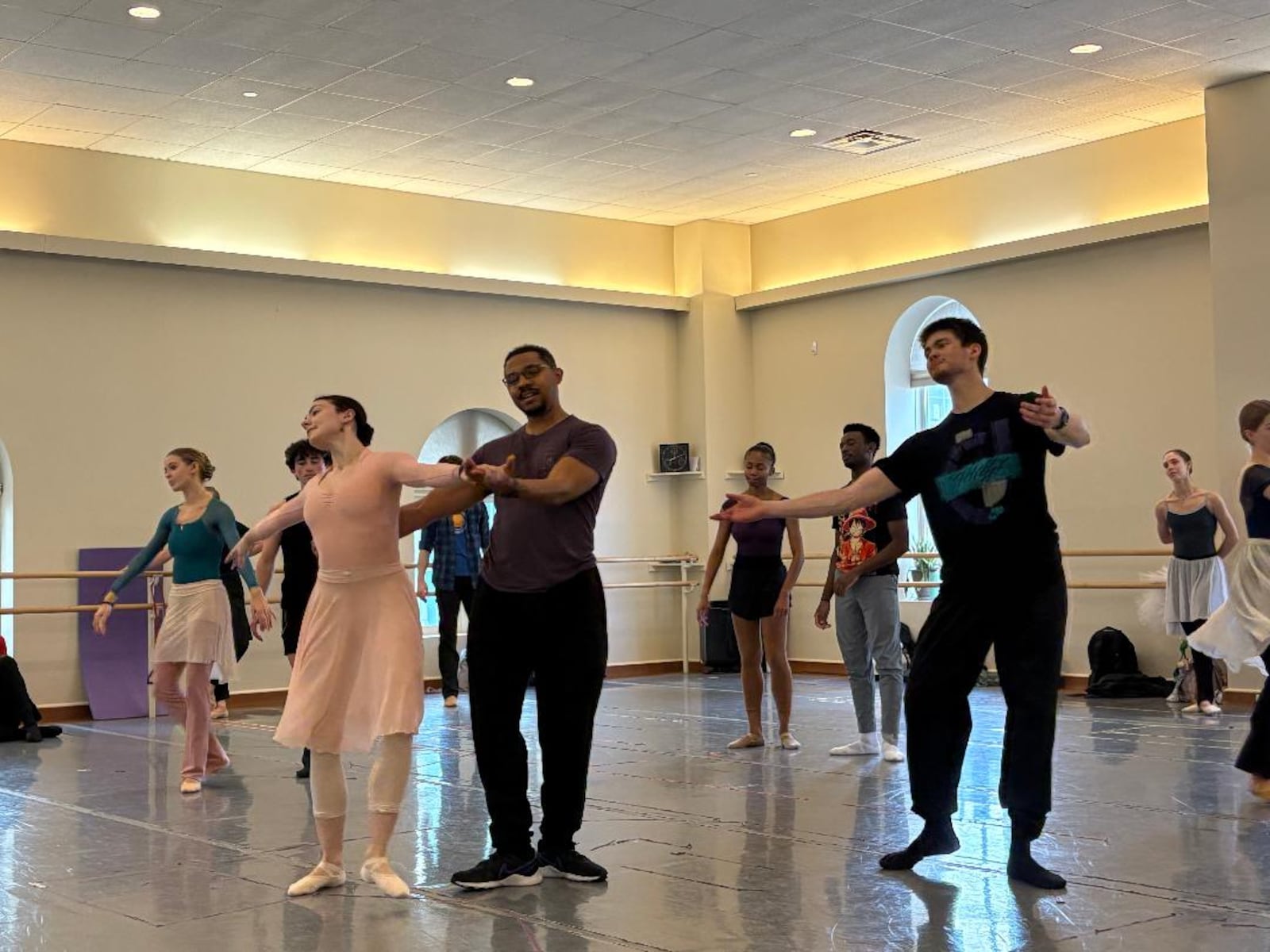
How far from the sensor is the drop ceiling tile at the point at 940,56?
9.55 metres

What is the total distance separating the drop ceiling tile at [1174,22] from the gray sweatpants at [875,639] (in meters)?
3.82

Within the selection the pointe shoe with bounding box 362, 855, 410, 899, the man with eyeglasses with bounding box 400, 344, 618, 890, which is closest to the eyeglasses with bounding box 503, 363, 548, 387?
the man with eyeglasses with bounding box 400, 344, 618, 890

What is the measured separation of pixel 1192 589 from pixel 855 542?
3.36 metres

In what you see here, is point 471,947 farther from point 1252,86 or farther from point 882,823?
point 1252,86

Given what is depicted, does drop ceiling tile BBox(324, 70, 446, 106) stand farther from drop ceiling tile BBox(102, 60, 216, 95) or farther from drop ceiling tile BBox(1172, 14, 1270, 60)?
drop ceiling tile BBox(1172, 14, 1270, 60)

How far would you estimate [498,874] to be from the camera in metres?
4.74

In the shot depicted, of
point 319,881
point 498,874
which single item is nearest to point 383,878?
point 319,881

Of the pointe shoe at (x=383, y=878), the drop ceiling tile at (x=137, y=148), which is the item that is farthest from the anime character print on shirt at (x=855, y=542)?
the drop ceiling tile at (x=137, y=148)

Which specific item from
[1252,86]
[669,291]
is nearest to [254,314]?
[669,291]

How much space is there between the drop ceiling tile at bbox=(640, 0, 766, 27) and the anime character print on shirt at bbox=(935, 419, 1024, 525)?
4.69 metres

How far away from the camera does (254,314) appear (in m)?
12.3

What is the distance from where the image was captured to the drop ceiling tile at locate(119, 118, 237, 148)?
35.8 feet

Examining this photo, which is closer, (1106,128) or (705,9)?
(705,9)

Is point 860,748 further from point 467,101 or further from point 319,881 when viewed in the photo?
point 467,101
